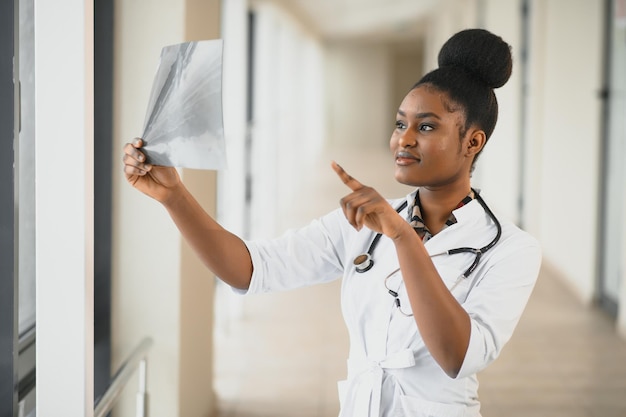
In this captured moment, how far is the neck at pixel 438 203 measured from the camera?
133 cm

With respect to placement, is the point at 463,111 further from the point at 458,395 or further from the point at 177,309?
the point at 177,309

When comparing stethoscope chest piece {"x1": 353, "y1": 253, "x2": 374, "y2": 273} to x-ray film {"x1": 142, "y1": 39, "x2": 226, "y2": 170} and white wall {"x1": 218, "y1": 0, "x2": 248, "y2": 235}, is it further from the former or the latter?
white wall {"x1": 218, "y1": 0, "x2": 248, "y2": 235}

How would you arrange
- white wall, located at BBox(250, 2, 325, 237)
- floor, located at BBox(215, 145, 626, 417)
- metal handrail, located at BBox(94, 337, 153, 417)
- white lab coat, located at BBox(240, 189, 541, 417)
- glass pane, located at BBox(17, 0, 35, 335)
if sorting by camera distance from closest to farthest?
white lab coat, located at BBox(240, 189, 541, 417) → metal handrail, located at BBox(94, 337, 153, 417) → glass pane, located at BBox(17, 0, 35, 335) → floor, located at BBox(215, 145, 626, 417) → white wall, located at BBox(250, 2, 325, 237)

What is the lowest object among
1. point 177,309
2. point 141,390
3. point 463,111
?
point 141,390

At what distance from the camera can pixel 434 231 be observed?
4.44 feet

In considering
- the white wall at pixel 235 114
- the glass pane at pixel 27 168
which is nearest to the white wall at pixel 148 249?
the glass pane at pixel 27 168

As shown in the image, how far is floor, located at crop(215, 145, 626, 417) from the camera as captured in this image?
3285mm

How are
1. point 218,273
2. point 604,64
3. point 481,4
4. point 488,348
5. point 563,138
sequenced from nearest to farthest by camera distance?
point 488,348 < point 218,273 < point 604,64 < point 563,138 < point 481,4

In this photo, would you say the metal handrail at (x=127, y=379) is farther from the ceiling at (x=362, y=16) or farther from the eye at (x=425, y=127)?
the ceiling at (x=362, y=16)

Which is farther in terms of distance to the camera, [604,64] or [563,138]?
[563,138]

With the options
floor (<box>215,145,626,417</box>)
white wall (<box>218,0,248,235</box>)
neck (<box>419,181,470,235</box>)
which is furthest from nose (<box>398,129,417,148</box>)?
white wall (<box>218,0,248,235</box>)

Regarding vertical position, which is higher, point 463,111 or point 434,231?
point 463,111

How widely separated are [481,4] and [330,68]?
36.5ft

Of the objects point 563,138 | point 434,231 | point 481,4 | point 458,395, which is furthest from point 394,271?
point 481,4
